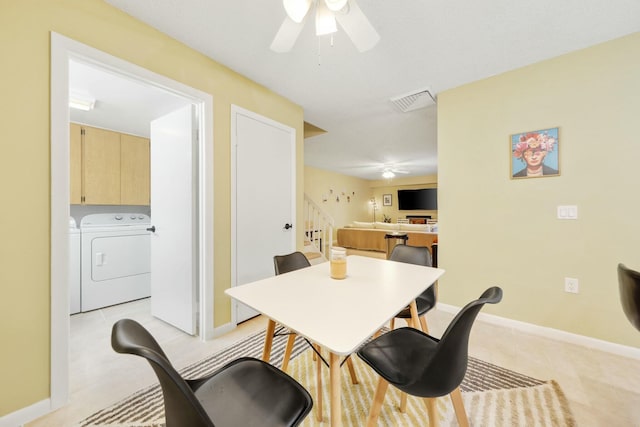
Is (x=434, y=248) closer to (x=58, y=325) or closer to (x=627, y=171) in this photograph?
(x=627, y=171)

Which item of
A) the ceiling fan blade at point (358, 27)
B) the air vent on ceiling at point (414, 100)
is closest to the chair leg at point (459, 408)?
the ceiling fan blade at point (358, 27)

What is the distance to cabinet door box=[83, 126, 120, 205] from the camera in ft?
9.24

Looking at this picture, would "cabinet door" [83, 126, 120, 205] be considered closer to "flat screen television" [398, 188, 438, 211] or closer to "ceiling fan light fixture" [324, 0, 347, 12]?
"ceiling fan light fixture" [324, 0, 347, 12]

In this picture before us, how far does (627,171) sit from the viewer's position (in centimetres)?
183

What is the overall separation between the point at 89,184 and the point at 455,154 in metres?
4.16

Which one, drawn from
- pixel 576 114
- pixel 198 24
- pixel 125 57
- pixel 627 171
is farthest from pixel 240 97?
pixel 627 171

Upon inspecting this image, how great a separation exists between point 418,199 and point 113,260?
838 cm

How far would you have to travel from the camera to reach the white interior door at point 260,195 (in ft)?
7.67

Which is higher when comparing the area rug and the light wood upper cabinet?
the light wood upper cabinet

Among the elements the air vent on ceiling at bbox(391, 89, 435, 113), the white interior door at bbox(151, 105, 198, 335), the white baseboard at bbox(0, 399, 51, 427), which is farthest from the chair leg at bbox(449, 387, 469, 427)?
the air vent on ceiling at bbox(391, 89, 435, 113)

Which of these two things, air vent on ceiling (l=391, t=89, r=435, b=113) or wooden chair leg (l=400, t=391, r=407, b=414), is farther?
air vent on ceiling (l=391, t=89, r=435, b=113)

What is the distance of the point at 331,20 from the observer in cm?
122

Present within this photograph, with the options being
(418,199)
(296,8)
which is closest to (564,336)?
(296,8)

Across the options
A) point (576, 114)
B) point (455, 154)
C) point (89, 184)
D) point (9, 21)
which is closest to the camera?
point (9, 21)
